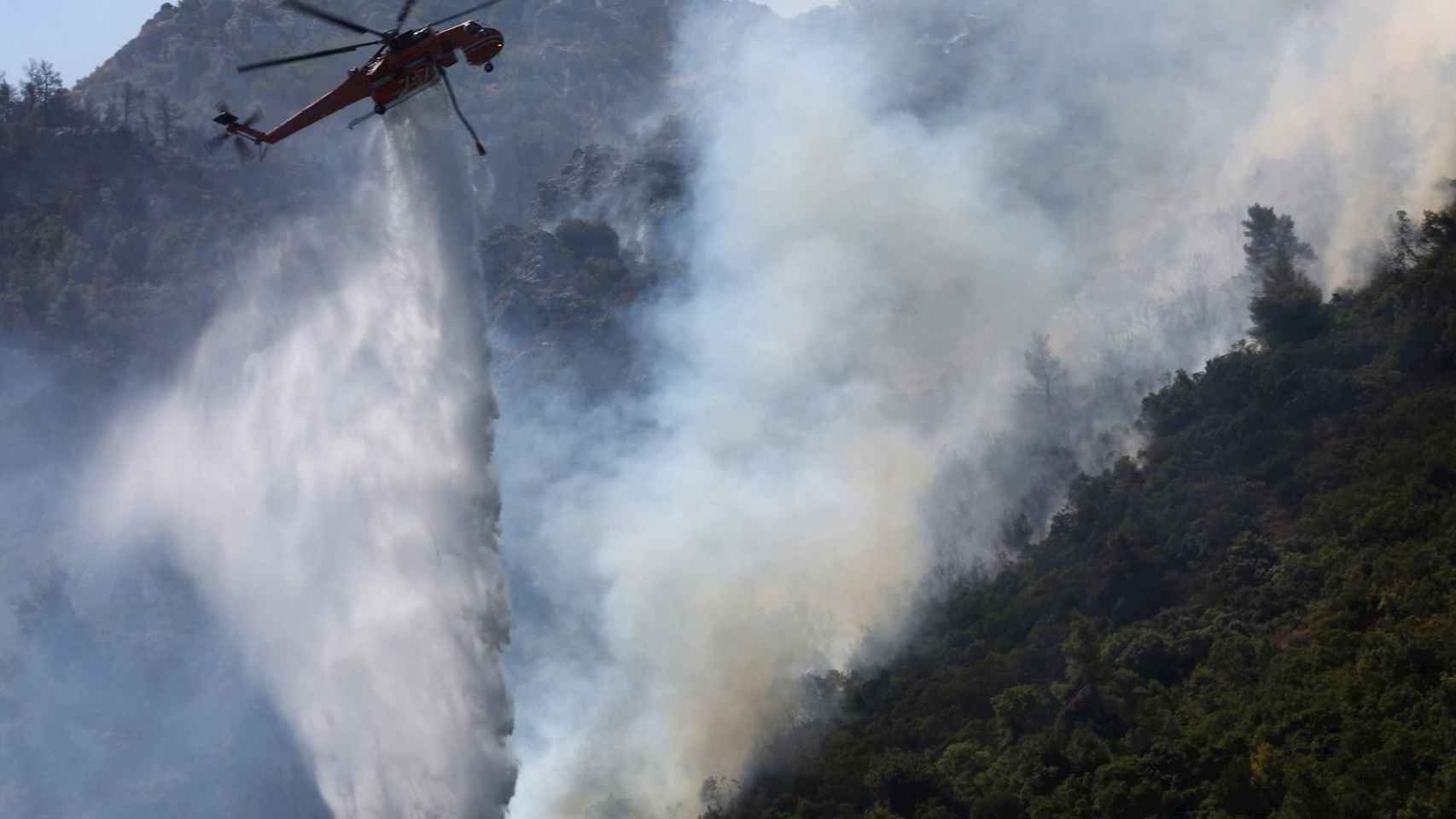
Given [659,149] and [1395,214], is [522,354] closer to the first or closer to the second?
[659,149]

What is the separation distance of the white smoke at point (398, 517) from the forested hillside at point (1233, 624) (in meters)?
18.8

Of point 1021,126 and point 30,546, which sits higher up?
point 30,546

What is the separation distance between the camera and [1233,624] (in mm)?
78312

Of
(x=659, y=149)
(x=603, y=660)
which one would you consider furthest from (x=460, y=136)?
(x=603, y=660)

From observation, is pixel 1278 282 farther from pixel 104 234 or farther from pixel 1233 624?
pixel 104 234

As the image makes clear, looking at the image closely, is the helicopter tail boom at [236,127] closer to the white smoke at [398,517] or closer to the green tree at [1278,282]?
the white smoke at [398,517]

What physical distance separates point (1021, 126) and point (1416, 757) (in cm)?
11174

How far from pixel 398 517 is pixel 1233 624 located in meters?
36.9

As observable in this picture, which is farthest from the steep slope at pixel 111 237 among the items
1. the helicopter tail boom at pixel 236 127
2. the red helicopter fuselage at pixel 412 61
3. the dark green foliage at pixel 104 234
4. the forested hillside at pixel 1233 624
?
the red helicopter fuselage at pixel 412 61

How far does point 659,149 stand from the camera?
598 feet

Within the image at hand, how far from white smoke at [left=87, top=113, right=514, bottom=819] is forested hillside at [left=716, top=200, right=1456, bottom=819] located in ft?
61.7

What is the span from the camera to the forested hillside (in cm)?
6397

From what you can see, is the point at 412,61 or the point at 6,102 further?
the point at 6,102

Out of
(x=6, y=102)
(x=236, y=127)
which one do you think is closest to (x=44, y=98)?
(x=6, y=102)
